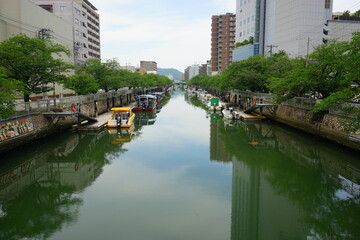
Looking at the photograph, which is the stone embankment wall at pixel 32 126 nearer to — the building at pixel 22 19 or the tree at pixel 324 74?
the building at pixel 22 19

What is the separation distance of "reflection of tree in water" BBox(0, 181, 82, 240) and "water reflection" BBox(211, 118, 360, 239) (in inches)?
263

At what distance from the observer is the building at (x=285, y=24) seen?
59.3 metres

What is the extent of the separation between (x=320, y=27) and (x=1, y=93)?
62.5 meters

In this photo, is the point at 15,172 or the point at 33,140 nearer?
the point at 15,172

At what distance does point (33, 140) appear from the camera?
21531 millimetres

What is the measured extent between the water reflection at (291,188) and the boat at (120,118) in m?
9.63

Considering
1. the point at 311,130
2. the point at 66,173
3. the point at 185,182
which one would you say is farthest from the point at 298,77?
the point at 66,173

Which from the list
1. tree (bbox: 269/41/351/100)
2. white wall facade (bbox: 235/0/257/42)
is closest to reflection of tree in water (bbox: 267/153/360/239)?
tree (bbox: 269/41/351/100)

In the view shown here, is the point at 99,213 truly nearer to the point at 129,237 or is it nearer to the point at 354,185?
the point at 129,237

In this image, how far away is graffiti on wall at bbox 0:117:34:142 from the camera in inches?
674

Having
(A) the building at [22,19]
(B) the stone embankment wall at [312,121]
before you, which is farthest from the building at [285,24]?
(A) the building at [22,19]

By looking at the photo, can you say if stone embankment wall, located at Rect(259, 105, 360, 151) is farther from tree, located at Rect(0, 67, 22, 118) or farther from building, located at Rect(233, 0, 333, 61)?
building, located at Rect(233, 0, 333, 61)

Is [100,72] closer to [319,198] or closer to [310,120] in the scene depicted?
[310,120]

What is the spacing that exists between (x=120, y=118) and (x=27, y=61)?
1029 centimetres
